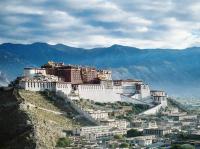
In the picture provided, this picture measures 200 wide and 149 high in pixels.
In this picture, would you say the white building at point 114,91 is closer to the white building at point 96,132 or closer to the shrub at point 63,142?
the white building at point 96,132

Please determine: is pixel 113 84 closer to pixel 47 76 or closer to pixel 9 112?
pixel 47 76

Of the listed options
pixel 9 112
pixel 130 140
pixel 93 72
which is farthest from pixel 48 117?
pixel 93 72

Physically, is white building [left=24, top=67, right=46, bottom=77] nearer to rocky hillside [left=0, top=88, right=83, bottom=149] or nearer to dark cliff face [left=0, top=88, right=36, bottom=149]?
rocky hillside [left=0, top=88, right=83, bottom=149]

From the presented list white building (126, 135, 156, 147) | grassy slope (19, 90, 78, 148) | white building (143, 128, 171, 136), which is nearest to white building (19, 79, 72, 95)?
grassy slope (19, 90, 78, 148)

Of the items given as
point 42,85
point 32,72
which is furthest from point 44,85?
point 32,72

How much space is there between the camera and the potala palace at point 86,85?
9262 centimetres

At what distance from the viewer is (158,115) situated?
4087 inches

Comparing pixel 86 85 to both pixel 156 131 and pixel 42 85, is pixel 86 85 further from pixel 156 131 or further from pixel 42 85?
pixel 156 131

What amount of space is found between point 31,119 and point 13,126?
2629 millimetres

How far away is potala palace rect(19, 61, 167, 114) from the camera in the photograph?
92.6 metres

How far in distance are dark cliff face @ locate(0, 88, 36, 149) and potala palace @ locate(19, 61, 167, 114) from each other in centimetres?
756

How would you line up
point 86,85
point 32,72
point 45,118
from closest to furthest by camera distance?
point 45,118
point 86,85
point 32,72

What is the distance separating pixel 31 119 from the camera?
76812 mm

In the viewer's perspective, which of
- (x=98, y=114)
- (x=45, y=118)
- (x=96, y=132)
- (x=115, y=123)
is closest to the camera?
(x=45, y=118)
